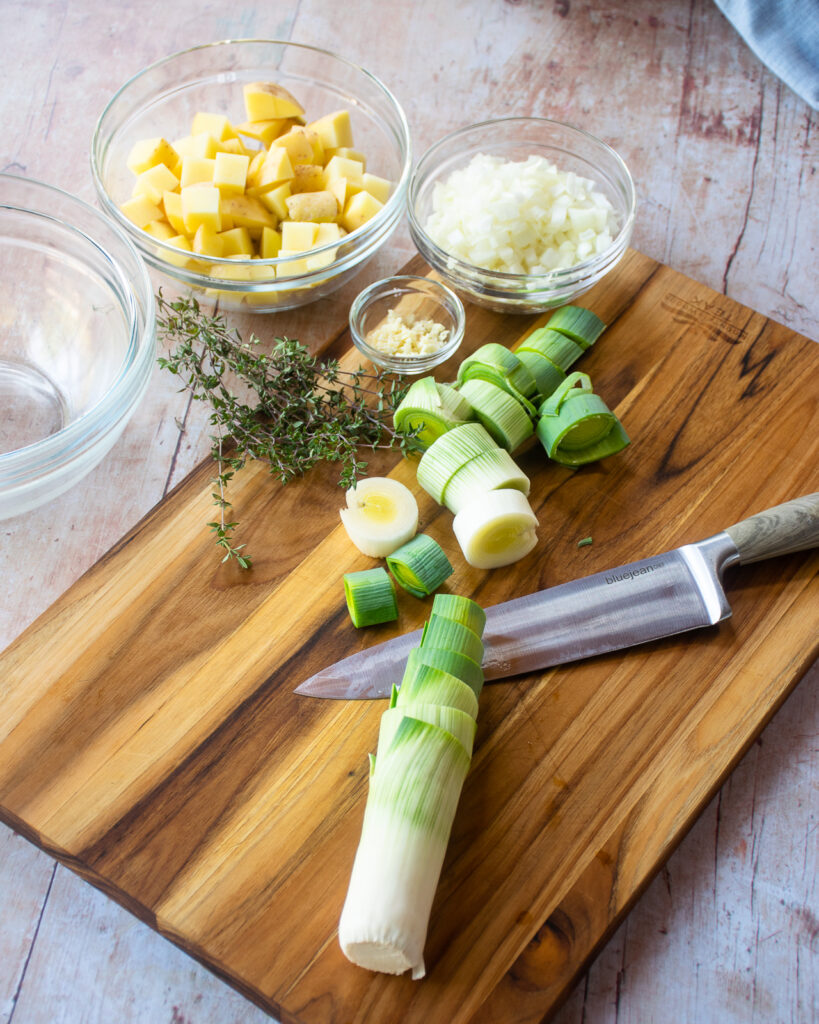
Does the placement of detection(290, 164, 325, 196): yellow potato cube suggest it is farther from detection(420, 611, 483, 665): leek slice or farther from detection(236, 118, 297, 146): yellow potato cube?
detection(420, 611, 483, 665): leek slice

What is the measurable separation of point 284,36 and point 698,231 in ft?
5.21

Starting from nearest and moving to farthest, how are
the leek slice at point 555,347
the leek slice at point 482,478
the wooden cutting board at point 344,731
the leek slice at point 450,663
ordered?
the wooden cutting board at point 344,731
the leek slice at point 450,663
the leek slice at point 482,478
the leek slice at point 555,347

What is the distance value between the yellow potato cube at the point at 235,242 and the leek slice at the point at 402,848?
1.35 m

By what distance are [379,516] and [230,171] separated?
3.27ft

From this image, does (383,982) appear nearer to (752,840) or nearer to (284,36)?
(752,840)

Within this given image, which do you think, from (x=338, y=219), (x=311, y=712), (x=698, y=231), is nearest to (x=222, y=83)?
(x=338, y=219)

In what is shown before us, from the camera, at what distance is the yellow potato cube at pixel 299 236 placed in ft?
7.95

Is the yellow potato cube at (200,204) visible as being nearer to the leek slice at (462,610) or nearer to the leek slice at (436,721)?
the leek slice at (462,610)

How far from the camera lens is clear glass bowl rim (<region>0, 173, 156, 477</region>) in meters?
1.99

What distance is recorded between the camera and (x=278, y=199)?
2.47 metres

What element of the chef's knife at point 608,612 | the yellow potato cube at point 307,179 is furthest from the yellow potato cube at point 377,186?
the chef's knife at point 608,612

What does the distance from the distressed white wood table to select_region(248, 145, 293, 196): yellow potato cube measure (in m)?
Answer: 0.36

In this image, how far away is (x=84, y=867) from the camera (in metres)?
1.81

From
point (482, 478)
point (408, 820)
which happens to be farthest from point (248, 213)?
point (408, 820)
